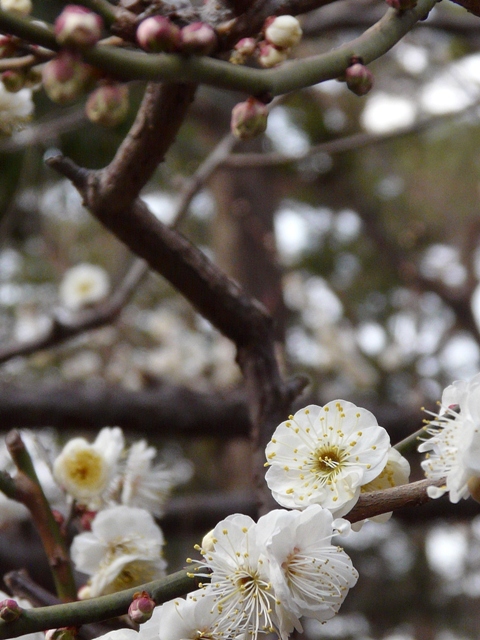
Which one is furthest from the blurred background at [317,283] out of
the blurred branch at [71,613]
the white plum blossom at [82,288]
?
the blurred branch at [71,613]

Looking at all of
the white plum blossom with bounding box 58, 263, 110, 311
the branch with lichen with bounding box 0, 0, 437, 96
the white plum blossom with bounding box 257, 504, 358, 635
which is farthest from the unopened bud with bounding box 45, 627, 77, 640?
the white plum blossom with bounding box 58, 263, 110, 311

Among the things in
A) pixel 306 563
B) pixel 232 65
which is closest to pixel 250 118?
pixel 232 65

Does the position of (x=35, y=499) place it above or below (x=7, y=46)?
below

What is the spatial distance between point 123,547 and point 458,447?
0.35 metres

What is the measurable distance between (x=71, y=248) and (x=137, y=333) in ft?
1.61

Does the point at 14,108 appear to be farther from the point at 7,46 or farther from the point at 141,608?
the point at 141,608

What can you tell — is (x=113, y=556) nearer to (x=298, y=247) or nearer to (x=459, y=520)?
(x=459, y=520)

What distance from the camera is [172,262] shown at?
0.80 m

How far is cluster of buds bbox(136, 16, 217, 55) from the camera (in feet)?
1.30

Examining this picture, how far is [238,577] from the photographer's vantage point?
502mm

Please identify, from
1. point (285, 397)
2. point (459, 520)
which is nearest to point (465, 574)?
point (459, 520)

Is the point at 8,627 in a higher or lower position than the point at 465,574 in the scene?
higher

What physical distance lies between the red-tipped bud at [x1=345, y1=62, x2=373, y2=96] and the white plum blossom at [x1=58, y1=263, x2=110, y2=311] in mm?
2342

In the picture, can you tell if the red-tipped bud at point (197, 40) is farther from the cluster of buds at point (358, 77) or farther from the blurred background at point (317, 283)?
the blurred background at point (317, 283)
